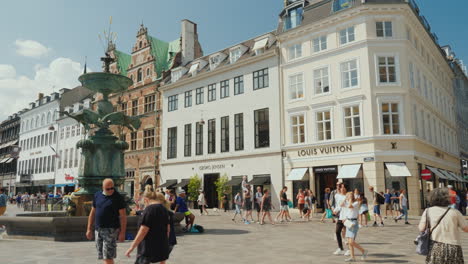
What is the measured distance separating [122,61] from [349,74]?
3001 cm

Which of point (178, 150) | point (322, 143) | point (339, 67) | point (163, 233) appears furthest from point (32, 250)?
point (178, 150)

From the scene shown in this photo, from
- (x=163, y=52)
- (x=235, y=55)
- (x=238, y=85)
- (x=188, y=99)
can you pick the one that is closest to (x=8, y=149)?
(x=163, y=52)

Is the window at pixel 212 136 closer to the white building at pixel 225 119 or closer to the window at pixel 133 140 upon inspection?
the white building at pixel 225 119

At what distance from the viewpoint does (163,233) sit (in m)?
5.01

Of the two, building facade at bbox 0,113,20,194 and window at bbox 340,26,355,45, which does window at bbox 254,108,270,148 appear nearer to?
window at bbox 340,26,355,45

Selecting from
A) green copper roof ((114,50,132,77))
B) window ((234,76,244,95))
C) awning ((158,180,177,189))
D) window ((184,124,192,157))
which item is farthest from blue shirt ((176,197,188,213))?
green copper roof ((114,50,132,77))

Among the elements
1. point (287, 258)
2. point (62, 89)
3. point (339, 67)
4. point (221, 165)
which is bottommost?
point (287, 258)

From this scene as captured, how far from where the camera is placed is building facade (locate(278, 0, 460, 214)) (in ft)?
72.3

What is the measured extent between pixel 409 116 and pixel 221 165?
1500cm

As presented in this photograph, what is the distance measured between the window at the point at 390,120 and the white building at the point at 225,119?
7.61 meters

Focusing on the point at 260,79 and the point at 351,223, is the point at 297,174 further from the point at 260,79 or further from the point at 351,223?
the point at 351,223

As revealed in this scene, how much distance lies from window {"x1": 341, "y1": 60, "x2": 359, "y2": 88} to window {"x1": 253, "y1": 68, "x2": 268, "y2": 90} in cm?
647

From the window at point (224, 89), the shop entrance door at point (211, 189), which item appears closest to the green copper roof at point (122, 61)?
the window at point (224, 89)

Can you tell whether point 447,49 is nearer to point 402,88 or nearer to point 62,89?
point 402,88
